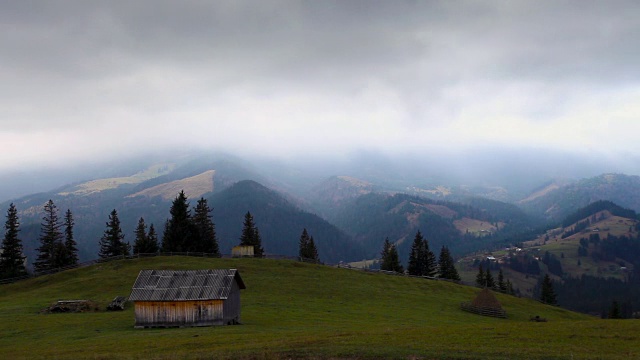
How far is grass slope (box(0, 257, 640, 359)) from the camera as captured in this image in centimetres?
3269

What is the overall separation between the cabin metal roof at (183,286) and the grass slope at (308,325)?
428 centimetres

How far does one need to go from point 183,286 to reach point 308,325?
1721cm

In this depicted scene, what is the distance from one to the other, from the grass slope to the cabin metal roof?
4280mm

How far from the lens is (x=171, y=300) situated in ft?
184

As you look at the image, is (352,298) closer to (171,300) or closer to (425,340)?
(171,300)

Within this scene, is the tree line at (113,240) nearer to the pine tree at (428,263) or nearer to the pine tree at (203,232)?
the pine tree at (203,232)

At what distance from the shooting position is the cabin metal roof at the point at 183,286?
5625 centimetres

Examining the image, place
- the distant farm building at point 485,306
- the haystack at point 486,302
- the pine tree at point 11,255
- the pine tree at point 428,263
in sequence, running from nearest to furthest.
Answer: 1. the distant farm building at point 485,306
2. the haystack at point 486,302
3. the pine tree at point 11,255
4. the pine tree at point 428,263

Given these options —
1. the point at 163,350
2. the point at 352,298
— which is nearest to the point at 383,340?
the point at 163,350

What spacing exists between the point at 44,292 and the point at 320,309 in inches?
1919

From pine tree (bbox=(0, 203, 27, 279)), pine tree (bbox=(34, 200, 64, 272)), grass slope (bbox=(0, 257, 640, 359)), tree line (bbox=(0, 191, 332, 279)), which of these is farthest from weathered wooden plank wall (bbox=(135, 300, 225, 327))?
pine tree (bbox=(0, 203, 27, 279))

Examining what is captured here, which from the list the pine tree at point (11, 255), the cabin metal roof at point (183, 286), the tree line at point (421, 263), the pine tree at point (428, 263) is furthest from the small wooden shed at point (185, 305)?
the pine tree at point (428, 263)

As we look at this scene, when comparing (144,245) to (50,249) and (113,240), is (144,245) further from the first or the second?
(50,249)

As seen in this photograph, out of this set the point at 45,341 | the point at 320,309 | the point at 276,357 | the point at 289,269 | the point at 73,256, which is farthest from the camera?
the point at 73,256
